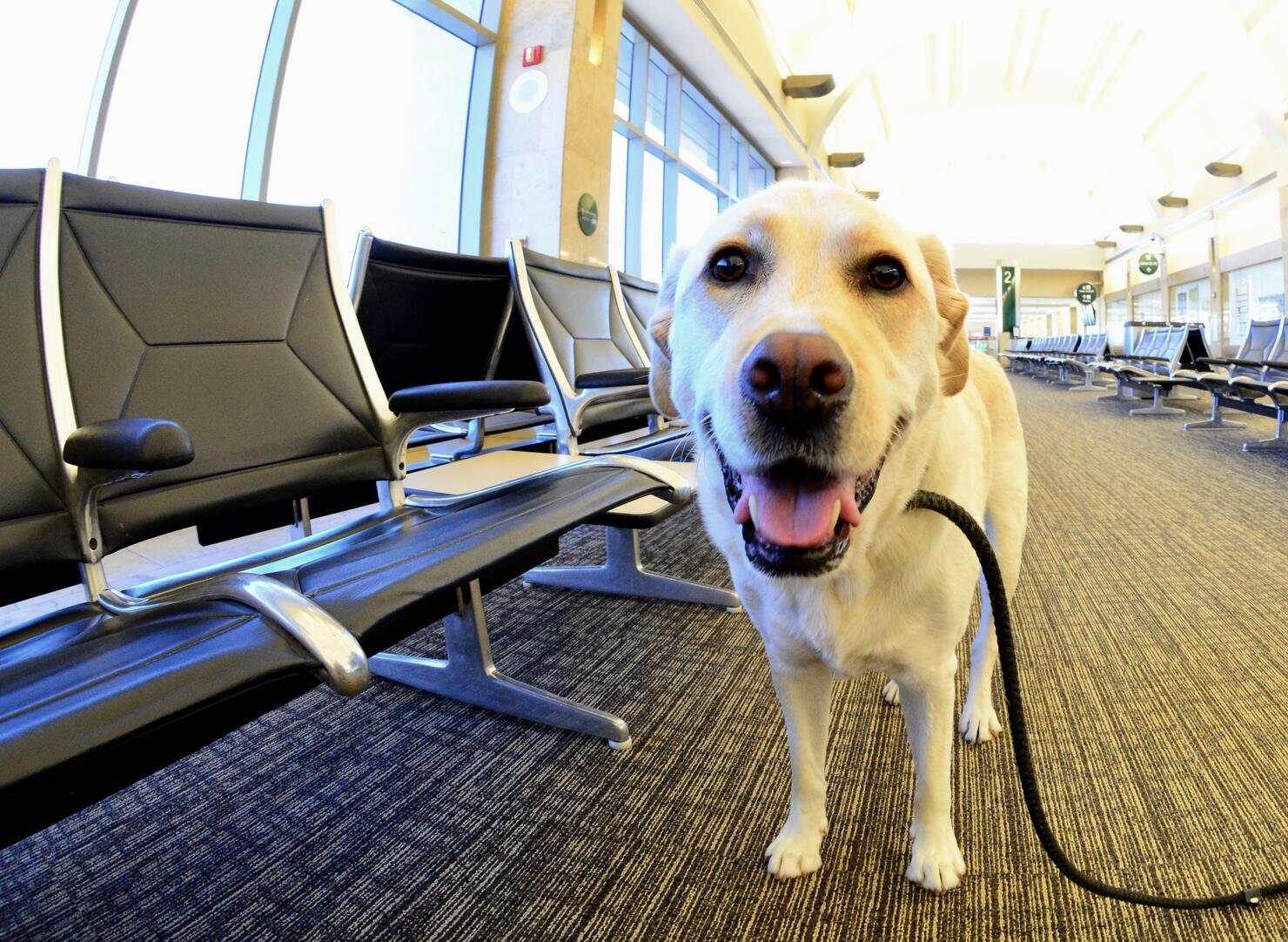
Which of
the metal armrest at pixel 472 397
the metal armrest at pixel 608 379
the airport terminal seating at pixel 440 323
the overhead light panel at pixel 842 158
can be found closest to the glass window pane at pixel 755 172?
the overhead light panel at pixel 842 158

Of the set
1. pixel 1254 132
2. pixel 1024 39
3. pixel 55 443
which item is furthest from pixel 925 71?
pixel 55 443

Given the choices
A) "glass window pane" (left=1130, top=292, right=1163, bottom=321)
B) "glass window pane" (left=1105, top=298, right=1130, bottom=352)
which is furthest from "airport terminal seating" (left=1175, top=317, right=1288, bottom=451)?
"glass window pane" (left=1105, top=298, right=1130, bottom=352)

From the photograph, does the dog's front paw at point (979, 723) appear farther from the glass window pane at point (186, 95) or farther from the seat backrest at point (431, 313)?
the glass window pane at point (186, 95)

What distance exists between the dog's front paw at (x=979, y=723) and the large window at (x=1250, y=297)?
17711 mm

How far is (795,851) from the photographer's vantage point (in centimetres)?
116

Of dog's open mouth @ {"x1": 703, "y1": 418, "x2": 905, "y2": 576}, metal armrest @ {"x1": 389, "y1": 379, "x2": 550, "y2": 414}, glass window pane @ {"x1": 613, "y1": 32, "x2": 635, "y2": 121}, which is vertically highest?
glass window pane @ {"x1": 613, "y1": 32, "x2": 635, "y2": 121}

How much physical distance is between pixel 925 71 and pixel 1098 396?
15.0 m

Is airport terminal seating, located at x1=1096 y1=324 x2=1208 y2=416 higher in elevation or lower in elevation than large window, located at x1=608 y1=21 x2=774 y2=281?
lower

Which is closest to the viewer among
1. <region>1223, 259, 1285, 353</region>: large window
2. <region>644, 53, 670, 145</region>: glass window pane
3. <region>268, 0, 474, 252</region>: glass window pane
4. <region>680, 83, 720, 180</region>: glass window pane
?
<region>268, 0, 474, 252</region>: glass window pane

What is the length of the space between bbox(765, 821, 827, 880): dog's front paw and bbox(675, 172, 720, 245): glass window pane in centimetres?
932

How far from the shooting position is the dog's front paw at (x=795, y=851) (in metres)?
1.15

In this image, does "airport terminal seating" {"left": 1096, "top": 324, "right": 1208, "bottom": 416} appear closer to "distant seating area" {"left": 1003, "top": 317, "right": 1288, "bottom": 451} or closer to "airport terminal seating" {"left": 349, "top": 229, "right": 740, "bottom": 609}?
"distant seating area" {"left": 1003, "top": 317, "right": 1288, "bottom": 451}

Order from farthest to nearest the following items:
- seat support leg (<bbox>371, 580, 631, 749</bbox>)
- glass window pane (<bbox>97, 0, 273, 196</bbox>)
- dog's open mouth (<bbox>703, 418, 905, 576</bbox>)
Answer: glass window pane (<bbox>97, 0, 273, 196</bbox>), seat support leg (<bbox>371, 580, 631, 749</bbox>), dog's open mouth (<bbox>703, 418, 905, 576</bbox>)

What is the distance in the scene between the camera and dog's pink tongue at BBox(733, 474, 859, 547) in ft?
2.78
